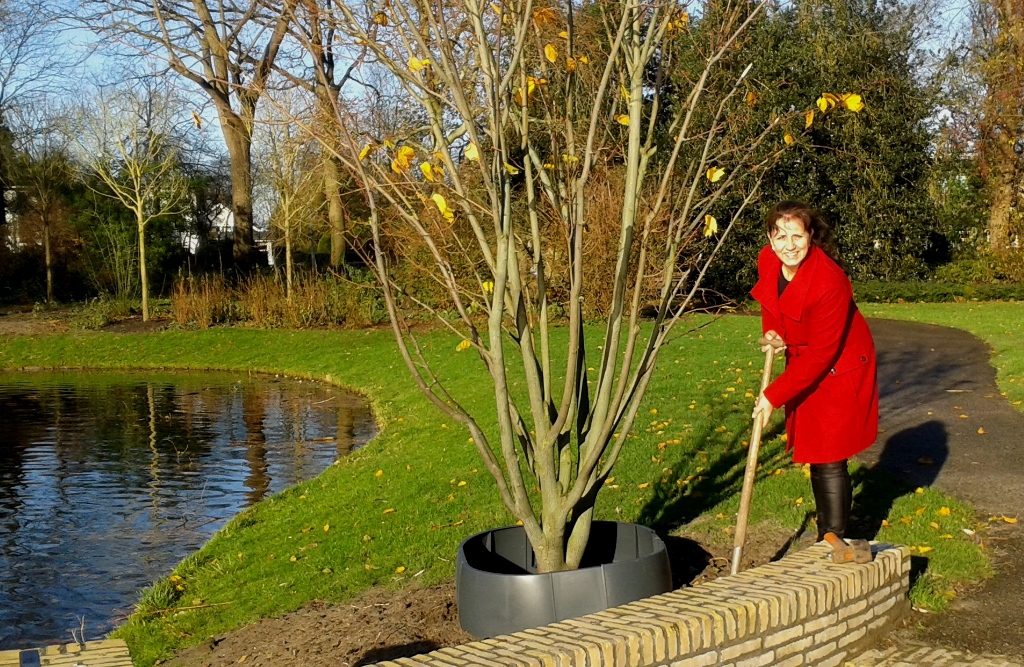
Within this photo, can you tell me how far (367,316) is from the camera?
22391 mm

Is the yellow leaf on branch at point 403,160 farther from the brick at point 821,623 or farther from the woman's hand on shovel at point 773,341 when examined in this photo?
the brick at point 821,623

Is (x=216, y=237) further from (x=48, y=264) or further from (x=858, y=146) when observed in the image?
A: (x=858, y=146)

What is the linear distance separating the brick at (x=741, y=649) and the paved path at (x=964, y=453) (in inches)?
27.3

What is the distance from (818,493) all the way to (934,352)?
10280 mm

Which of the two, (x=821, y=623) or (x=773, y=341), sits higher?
(x=773, y=341)

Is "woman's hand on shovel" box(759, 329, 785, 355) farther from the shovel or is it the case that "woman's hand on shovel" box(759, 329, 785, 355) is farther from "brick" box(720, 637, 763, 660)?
"brick" box(720, 637, 763, 660)

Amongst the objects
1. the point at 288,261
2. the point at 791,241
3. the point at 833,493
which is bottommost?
the point at 833,493

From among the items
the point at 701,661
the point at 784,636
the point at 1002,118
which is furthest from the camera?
the point at 1002,118

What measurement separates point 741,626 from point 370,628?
191 cm

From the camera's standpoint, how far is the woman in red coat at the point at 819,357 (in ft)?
14.3

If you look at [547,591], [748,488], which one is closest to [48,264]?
[547,591]

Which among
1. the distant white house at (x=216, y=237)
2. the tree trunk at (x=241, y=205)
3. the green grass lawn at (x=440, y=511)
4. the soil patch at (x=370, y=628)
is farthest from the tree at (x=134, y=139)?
the soil patch at (x=370, y=628)

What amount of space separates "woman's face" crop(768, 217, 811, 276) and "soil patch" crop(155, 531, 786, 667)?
5.66 ft

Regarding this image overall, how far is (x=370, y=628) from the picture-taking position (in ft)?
15.7
